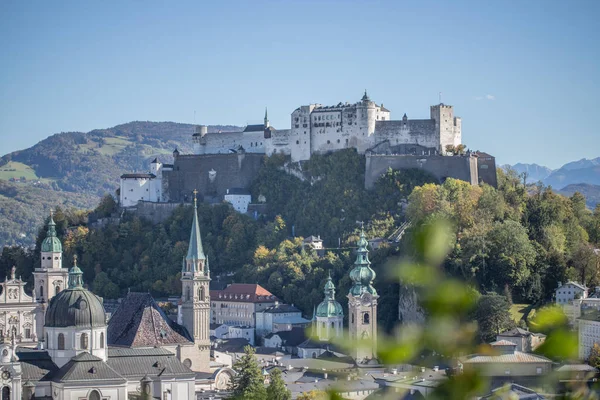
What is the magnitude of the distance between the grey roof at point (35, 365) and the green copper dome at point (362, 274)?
24.7 meters

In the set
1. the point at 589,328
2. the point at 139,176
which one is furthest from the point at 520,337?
the point at 139,176

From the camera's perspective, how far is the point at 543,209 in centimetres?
7081

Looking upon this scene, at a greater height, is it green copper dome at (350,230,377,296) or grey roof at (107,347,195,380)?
green copper dome at (350,230,377,296)

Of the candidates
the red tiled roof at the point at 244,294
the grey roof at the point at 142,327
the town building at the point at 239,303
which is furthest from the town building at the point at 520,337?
the red tiled roof at the point at 244,294

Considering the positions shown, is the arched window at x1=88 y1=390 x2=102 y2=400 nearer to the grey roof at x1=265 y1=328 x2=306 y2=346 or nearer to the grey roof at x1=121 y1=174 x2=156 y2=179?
the grey roof at x1=265 y1=328 x2=306 y2=346

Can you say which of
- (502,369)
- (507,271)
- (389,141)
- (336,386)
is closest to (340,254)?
(389,141)

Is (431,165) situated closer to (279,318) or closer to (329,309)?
(329,309)

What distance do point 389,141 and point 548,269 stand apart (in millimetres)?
18341

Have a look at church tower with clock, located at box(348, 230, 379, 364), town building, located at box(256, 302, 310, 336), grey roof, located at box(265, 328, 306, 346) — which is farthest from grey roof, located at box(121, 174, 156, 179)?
church tower with clock, located at box(348, 230, 379, 364)

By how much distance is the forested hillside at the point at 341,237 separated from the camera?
65.7 metres

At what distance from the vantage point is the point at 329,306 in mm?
70750

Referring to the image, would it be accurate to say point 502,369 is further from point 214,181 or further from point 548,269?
point 214,181

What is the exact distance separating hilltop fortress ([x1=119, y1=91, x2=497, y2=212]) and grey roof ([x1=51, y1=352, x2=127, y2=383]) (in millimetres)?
35455

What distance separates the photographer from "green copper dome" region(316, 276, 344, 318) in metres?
70.6
